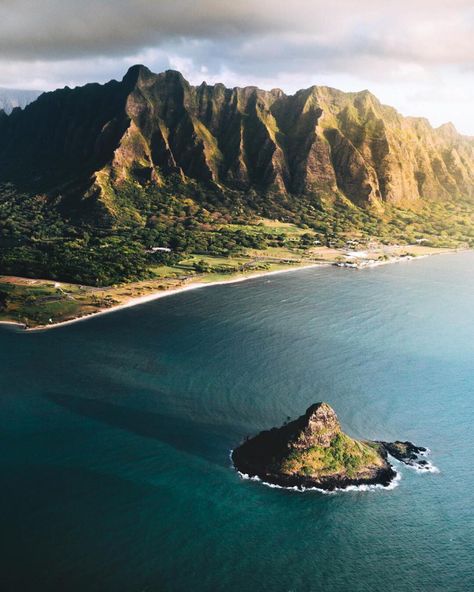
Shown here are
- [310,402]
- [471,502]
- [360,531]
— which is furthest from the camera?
[310,402]

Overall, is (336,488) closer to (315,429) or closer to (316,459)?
(316,459)

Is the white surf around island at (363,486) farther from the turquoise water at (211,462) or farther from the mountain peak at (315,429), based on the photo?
the mountain peak at (315,429)

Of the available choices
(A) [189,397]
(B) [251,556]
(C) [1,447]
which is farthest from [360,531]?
(C) [1,447]

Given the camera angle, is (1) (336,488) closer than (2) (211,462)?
Yes

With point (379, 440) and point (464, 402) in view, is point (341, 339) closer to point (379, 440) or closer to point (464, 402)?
point (464, 402)

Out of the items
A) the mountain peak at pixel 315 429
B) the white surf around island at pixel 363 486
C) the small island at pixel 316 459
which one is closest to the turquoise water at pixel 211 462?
the white surf around island at pixel 363 486

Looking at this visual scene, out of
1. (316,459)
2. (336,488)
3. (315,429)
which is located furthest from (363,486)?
(315,429)

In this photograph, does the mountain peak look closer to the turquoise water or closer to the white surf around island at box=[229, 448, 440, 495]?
the white surf around island at box=[229, 448, 440, 495]

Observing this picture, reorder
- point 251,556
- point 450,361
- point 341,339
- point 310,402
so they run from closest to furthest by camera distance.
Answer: point 251,556 < point 310,402 < point 450,361 < point 341,339
